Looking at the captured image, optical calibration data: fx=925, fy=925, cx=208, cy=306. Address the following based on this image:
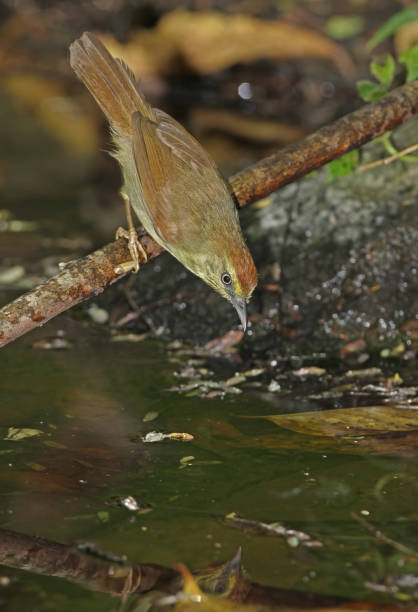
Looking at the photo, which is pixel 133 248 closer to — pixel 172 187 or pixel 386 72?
pixel 172 187

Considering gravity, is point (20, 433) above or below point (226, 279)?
below

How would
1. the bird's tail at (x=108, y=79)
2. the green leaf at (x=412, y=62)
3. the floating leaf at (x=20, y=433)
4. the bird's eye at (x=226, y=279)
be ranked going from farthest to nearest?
the green leaf at (x=412, y=62) → the bird's tail at (x=108, y=79) → the bird's eye at (x=226, y=279) → the floating leaf at (x=20, y=433)

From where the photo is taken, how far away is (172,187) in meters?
3.70

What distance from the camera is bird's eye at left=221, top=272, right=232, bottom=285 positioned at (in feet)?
11.7

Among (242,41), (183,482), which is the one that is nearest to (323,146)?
(183,482)

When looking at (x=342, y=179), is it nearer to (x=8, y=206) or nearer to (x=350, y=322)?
(x=350, y=322)

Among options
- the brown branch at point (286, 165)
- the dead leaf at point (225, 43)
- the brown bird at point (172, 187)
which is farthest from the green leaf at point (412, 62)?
the dead leaf at point (225, 43)

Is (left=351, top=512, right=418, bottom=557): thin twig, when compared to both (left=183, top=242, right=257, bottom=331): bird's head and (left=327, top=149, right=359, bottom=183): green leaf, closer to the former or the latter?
(left=183, top=242, right=257, bottom=331): bird's head

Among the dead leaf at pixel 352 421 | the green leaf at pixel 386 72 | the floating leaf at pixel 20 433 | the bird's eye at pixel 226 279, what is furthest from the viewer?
the green leaf at pixel 386 72

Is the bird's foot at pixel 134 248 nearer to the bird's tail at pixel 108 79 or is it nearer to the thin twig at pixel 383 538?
the bird's tail at pixel 108 79

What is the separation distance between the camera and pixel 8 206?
19.0ft

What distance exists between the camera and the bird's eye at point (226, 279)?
11.7 ft

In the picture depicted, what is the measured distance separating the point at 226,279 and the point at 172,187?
0.45 m

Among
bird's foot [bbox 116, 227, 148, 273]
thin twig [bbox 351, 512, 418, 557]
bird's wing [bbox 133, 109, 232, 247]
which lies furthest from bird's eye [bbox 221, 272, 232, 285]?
thin twig [bbox 351, 512, 418, 557]
